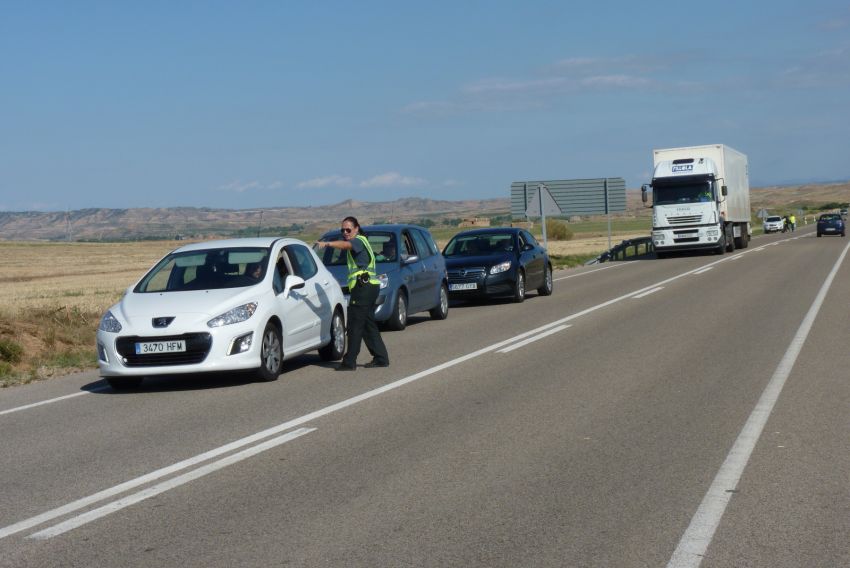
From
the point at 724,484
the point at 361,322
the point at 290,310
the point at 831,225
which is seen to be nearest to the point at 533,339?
the point at 361,322

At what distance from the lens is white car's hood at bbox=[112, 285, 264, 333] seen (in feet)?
39.9

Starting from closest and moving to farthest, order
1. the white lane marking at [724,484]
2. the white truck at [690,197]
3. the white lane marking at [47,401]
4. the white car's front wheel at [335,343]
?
the white lane marking at [724,484] → the white lane marking at [47,401] → the white car's front wheel at [335,343] → the white truck at [690,197]

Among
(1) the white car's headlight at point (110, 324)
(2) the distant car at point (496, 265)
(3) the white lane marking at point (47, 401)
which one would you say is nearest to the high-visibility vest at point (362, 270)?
(1) the white car's headlight at point (110, 324)

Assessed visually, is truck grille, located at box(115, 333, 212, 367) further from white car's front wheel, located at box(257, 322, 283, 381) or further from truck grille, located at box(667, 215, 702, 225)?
truck grille, located at box(667, 215, 702, 225)

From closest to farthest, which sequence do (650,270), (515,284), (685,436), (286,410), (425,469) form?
(425,469) → (685,436) → (286,410) → (515,284) → (650,270)

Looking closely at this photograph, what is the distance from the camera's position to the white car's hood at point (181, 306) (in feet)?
39.9

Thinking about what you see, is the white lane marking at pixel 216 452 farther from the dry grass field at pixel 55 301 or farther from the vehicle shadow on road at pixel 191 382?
the dry grass field at pixel 55 301

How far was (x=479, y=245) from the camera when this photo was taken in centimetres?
2516

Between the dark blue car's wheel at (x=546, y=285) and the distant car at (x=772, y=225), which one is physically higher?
the dark blue car's wheel at (x=546, y=285)

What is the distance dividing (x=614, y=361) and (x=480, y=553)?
26.5 feet

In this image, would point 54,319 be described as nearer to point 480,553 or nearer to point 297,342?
point 297,342

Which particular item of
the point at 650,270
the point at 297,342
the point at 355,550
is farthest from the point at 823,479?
the point at 650,270

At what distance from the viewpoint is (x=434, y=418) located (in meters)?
9.91

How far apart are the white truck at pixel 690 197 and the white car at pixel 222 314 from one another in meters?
27.9
